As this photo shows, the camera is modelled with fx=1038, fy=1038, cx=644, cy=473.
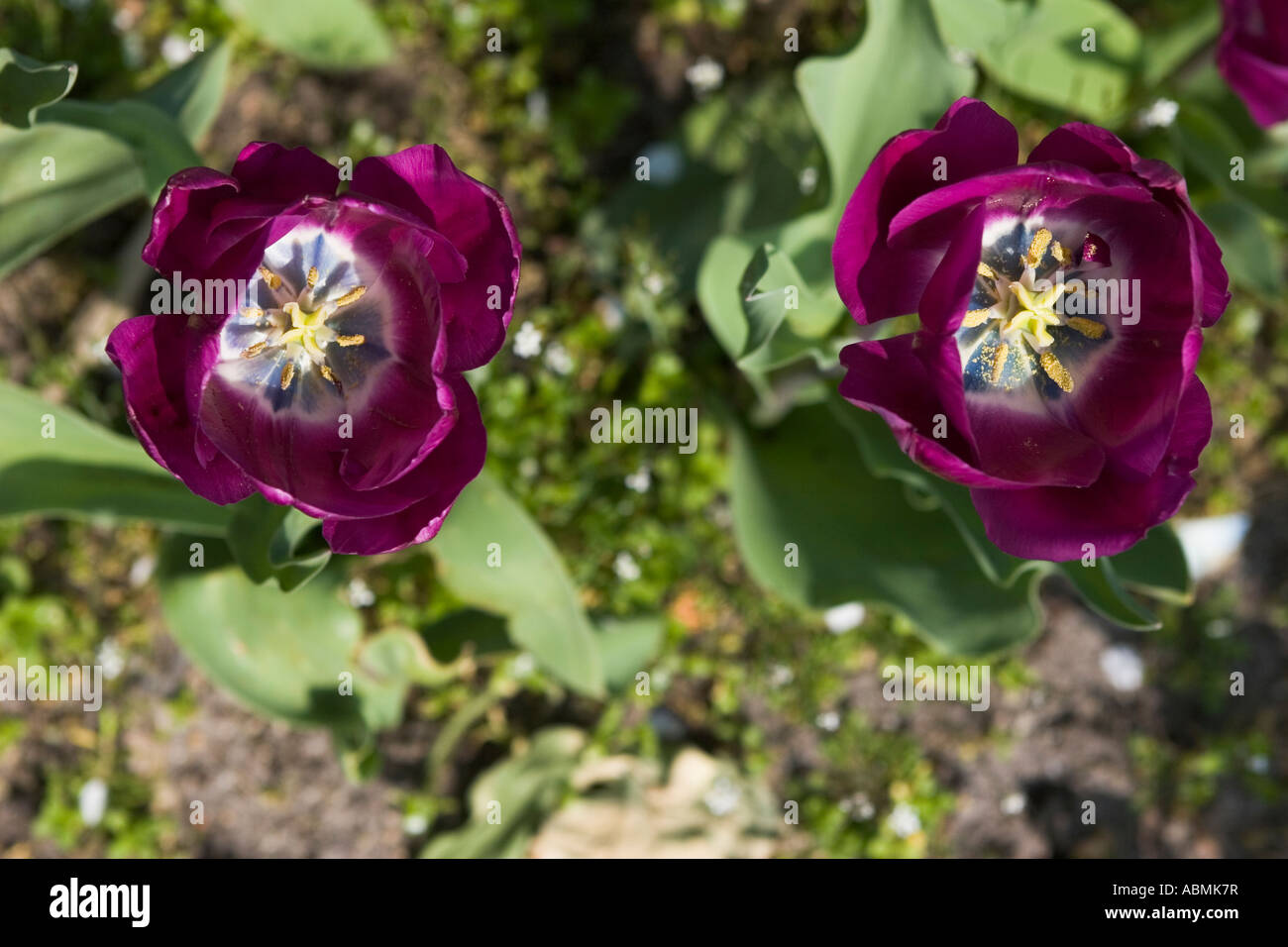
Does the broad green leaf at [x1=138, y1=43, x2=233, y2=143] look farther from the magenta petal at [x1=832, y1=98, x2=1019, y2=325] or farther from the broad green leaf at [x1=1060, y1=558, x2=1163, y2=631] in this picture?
the broad green leaf at [x1=1060, y1=558, x2=1163, y2=631]

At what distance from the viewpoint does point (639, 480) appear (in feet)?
8.96

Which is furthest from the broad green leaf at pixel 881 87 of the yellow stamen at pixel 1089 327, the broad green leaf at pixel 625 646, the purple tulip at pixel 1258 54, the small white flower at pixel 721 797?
the small white flower at pixel 721 797

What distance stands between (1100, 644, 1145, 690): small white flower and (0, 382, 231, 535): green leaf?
2.65 m

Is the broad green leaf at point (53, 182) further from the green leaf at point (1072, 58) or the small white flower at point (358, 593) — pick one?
the green leaf at point (1072, 58)

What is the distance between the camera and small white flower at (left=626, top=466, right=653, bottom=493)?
8.96 feet

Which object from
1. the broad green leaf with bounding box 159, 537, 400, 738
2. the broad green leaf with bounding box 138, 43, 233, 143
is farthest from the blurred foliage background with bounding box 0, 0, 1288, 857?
the broad green leaf with bounding box 138, 43, 233, 143

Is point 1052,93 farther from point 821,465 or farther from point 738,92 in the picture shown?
point 821,465

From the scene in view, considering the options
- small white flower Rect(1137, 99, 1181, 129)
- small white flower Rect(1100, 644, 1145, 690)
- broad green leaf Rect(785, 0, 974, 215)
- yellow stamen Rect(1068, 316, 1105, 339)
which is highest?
small white flower Rect(1137, 99, 1181, 129)

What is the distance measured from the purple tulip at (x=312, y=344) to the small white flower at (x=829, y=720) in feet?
5.68

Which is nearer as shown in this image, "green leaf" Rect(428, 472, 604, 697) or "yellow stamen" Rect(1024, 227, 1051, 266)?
"yellow stamen" Rect(1024, 227, 1051, 266)

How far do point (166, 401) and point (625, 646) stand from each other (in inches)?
58.1

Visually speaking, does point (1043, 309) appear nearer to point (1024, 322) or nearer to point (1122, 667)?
point (1024, 322)

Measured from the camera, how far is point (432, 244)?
150cm
